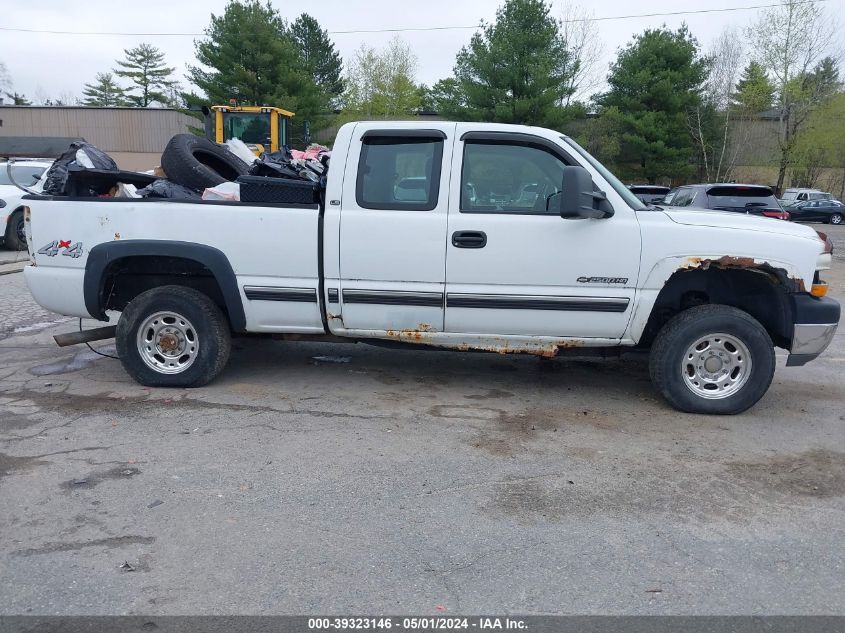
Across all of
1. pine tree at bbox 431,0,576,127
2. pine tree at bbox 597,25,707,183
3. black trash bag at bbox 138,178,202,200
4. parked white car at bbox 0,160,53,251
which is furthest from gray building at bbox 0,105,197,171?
black trash bag at bbox 138,178,202,200

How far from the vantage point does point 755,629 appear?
2.83 meters

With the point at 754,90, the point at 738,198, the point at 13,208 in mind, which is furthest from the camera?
the point at 754,90

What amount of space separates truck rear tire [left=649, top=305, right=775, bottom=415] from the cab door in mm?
404

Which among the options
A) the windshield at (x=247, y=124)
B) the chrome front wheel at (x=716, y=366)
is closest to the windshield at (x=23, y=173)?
the windshield at (x=247, y=124)

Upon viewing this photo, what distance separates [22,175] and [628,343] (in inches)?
555

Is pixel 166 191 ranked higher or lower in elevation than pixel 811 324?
higher

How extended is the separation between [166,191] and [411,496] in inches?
131

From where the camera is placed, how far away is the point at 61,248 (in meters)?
5.53

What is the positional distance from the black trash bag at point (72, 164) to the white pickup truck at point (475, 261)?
0.98 feet

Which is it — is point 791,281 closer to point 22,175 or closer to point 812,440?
point 812,440

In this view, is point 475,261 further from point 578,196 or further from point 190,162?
point 190,162

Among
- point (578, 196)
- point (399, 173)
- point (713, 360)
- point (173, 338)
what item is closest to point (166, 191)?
point (173, 338)

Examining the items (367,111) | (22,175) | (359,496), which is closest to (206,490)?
(359,496)

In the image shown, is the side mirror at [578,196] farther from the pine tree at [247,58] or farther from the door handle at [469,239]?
the pine tree at [247,58]
